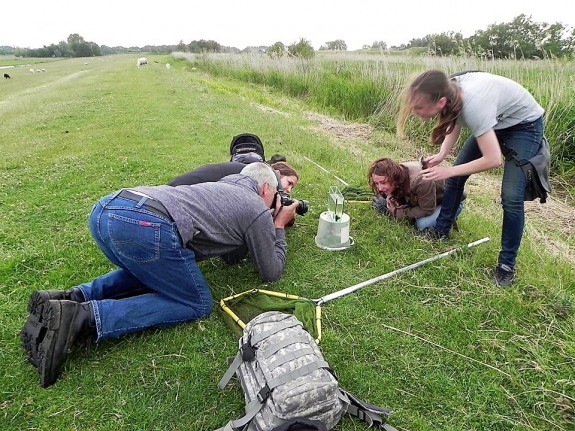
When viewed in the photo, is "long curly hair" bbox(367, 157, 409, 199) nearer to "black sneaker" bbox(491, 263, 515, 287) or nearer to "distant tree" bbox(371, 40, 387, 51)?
"black sneaker" bbox(491, 263, 515, 287)

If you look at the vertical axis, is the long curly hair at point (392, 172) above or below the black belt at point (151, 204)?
below

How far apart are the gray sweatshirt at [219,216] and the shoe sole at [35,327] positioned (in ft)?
2.31

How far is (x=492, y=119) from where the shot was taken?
2.46m

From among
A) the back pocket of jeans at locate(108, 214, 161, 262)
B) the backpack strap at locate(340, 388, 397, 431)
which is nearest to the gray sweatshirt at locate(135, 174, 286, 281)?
the back pocket of jeans at locate(108, 214, 161, 262)

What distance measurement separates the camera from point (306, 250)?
3.31 meters

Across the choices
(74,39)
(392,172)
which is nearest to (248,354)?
(392,172)

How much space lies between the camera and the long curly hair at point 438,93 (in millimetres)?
2451

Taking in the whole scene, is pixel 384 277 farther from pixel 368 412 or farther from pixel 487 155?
pixel 368 412

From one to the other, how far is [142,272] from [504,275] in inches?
92.7

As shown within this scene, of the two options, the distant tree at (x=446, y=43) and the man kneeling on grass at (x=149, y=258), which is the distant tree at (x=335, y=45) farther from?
the man kneeling on grass at (x=149, y=258)

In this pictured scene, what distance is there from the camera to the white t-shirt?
2461mm

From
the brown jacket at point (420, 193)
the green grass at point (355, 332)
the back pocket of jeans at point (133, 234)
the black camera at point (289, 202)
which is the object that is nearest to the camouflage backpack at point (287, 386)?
the green grass at point (355, 332)

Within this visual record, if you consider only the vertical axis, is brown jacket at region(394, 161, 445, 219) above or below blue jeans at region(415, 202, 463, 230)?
above

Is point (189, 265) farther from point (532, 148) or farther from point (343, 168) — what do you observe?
point (343, 168)
